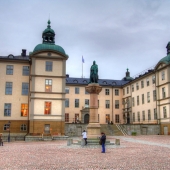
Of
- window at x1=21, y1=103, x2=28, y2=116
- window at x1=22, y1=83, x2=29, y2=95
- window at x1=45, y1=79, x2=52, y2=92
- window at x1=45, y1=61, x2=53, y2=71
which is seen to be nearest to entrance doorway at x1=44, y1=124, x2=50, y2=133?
window at x1=21, y1=103, x2=28, y2=116

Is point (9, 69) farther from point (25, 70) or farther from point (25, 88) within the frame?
point (25, 88)

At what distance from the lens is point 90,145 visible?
25.5 metres

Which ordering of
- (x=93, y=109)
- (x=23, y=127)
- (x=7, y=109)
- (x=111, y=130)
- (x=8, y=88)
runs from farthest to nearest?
(x=111, y=130), (x=8, y=88), (x=23, y=127), (x=7, y=109), (x=93, y=109)

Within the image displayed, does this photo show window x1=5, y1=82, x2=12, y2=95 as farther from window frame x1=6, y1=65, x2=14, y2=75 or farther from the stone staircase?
the stone staircase

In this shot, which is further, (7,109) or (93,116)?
(7,109)

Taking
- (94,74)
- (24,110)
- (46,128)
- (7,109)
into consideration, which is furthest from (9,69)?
(94,74)

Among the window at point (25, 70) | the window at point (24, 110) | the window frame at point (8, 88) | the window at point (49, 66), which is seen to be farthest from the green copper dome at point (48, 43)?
the window at point (24, 110)

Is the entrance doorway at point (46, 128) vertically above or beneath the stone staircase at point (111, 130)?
above

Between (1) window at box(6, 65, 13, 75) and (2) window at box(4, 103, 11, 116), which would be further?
(1) window at box(6, 65, 13, 75)

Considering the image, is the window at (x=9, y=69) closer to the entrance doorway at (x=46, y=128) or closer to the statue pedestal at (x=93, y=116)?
the entrance doorway at (x=46, y=128)

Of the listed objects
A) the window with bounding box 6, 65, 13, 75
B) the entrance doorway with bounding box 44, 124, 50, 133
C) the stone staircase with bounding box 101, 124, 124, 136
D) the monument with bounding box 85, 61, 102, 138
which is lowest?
the stone staircase with bounding box 101, 124, 124, 136

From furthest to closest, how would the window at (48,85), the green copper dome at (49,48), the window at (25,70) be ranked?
1. the window at (25,70)
2. the green copper dome at (49,48)
3. the window at (48,85)

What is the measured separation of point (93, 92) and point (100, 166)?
14.4 meters

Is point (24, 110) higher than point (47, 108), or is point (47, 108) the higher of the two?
point (47, 108)
